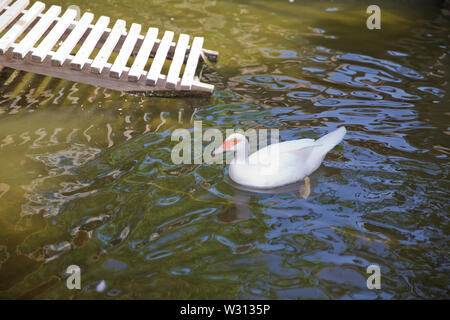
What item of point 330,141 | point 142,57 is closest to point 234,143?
point 330,141

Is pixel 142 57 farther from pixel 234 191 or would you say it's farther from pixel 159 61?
pixel 234 191

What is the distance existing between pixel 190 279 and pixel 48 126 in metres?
2.62

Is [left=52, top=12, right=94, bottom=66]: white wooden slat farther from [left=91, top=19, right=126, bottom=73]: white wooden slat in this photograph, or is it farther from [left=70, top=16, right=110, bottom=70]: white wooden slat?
[left=91, top=19, right=126, bottom=73]: white wooden slat

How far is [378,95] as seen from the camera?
5.37m

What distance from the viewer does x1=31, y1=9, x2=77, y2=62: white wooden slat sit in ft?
15.6

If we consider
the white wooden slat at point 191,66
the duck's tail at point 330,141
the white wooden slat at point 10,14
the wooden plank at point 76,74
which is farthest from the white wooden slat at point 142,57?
the duck's tail at point 330,141

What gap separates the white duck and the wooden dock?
1.58 m

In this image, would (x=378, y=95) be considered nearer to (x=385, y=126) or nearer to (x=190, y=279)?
(x=385, y=126)

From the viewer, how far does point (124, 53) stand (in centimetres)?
530

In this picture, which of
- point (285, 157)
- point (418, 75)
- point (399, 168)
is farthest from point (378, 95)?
point (285, 157)

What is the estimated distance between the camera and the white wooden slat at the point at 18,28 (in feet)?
15.7

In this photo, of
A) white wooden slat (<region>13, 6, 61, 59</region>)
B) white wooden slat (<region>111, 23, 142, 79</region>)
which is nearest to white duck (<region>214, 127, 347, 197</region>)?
white wooden slat (<region>111, 23, 142, 79</region>)

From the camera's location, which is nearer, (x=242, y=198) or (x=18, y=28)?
(x=242, y=198)

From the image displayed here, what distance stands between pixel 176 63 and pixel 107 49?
2.71 feet
